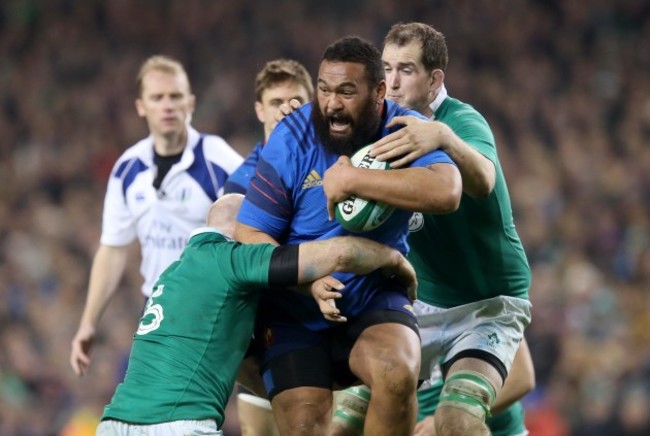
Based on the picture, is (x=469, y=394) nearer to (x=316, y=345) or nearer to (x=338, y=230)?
(x=316, y=345)

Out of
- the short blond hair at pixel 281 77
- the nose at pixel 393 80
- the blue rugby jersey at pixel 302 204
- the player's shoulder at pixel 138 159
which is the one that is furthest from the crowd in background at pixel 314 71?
the blue rugby jersey at pixel 302 204

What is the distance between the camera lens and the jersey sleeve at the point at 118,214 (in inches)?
264

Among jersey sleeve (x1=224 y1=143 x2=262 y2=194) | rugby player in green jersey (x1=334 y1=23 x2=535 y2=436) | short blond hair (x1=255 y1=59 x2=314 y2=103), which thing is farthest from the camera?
short blond hair (x1=255 y1=59 x2=314 y2=103)

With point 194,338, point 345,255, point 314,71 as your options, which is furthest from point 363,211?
point 314,71

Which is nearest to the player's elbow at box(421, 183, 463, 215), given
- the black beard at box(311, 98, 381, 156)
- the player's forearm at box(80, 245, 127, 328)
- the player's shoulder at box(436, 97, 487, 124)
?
the black beard at box(311, 98, 381, 156)

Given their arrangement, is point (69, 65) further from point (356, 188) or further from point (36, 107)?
point (356, 188)

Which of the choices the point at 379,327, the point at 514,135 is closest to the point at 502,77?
the point at 514,135

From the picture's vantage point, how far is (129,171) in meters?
6.69

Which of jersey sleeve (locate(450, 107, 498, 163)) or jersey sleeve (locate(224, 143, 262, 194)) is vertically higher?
jersey sleeve (locate(450, 107, 498, 163))

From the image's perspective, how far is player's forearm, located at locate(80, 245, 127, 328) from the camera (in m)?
6.66

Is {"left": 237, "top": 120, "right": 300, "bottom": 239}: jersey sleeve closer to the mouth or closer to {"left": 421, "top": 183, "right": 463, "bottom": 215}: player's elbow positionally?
the mouth

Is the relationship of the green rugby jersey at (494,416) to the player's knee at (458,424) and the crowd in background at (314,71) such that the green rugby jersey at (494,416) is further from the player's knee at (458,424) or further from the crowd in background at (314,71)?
the crowd in background at (314,71)

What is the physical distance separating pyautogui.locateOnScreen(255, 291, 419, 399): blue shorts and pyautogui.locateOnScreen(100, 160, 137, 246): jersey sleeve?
2.34m

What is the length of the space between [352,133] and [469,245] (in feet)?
3.33
